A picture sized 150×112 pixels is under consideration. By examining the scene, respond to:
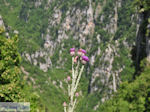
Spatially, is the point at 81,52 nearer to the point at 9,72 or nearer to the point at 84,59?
the point at 84,59

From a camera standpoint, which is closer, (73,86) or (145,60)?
(73,86)

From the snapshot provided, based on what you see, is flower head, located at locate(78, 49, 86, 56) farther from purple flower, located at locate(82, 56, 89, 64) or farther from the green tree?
the green tree

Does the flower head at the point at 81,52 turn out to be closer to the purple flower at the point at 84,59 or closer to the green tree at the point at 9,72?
the purple flower at the point at 84,59

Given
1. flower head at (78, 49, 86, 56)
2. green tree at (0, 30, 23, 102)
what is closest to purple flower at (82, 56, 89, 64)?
flower head at (78, 49, 86, 56)

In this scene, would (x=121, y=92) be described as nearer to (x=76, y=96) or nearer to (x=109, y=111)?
(x=109, y=111)

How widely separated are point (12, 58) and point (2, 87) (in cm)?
416

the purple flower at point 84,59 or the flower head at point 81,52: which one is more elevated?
the flower head at point 81,52

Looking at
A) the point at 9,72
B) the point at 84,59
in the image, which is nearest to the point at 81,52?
the point at 84,59

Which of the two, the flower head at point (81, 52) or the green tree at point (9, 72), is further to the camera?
the green tree at point (9, 72)

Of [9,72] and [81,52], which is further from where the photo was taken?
[9,72]

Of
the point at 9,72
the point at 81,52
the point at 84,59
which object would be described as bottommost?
the point at 9,72

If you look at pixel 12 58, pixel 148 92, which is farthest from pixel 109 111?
pixel 12 58

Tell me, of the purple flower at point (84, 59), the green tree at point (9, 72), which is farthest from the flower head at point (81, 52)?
the green tree at point (9, 72)

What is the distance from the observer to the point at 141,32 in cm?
5972
